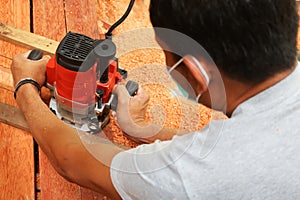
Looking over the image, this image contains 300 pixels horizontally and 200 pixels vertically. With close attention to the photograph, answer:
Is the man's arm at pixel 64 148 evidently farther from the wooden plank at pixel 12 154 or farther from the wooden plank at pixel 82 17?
the wooden plank at pixel 82 17

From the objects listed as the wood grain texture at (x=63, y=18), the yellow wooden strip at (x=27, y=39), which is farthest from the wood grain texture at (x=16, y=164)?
the wood grain texture at (x=63, y=18)

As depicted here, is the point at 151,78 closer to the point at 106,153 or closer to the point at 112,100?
the point at 112,100

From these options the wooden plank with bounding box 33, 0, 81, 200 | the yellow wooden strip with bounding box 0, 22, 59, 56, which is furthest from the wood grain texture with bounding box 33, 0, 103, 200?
the yellow wooden strip with bounding box 0, 22, 59, 56

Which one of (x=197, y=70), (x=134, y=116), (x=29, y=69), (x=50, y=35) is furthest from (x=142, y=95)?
(x=197, y=70)

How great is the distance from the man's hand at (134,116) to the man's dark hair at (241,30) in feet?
2.41

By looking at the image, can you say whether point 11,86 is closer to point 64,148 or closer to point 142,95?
point 142,95

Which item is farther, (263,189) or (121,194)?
(121,194)

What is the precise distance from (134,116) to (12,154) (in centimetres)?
48

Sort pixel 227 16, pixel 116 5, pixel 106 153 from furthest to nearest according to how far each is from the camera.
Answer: pixel 116 5
pixel 106 153
pixel 227 16

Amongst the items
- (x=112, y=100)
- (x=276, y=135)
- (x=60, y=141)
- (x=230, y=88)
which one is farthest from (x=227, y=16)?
(x=112, y=100)

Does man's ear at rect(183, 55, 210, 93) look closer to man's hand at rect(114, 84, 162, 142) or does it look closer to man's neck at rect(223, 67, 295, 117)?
man's neck at rect(223, 67, 295, 117)

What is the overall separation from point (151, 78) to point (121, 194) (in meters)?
0.96

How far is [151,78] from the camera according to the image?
79.4 inches

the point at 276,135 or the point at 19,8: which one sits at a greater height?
the point at 276,135
